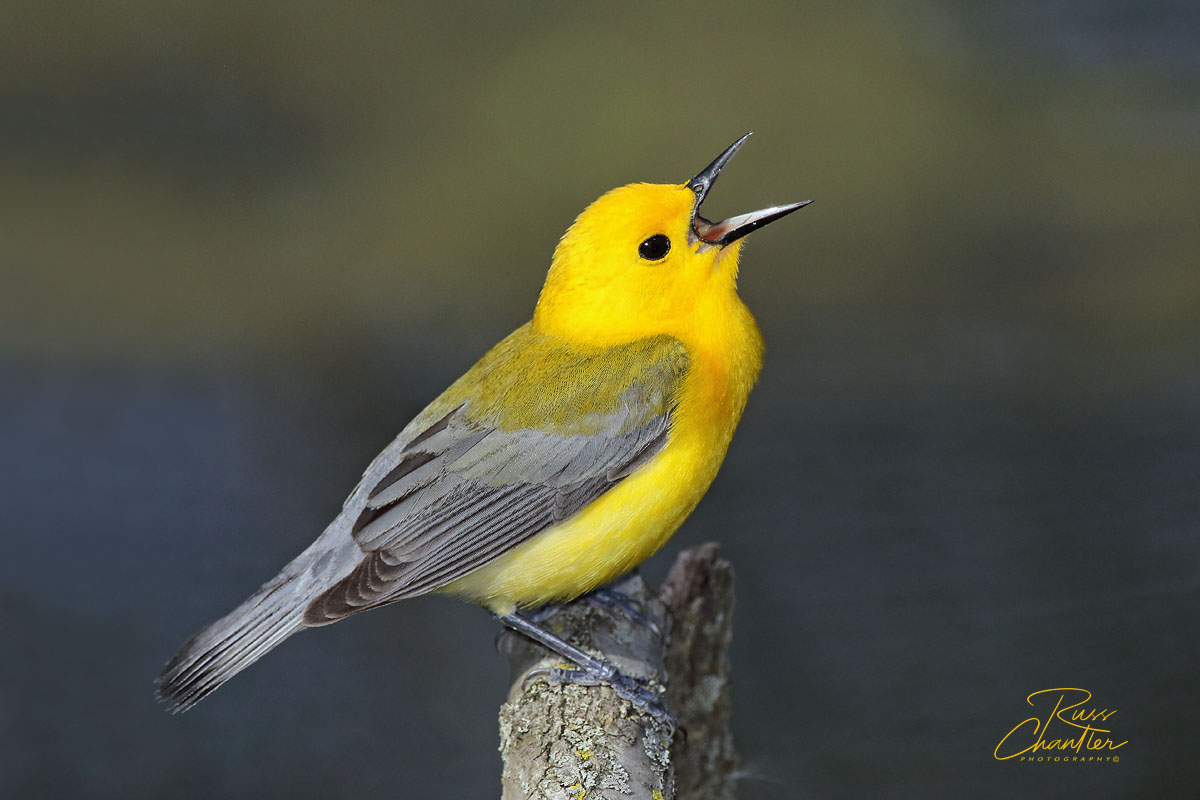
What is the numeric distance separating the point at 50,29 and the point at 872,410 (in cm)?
569

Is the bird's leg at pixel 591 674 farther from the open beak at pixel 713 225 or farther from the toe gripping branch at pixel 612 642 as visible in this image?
the open beak at pixel 713 225

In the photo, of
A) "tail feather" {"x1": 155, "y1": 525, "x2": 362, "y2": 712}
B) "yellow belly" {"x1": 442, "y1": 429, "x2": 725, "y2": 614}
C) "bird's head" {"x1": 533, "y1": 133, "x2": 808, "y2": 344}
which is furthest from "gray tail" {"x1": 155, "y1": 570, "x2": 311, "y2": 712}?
"bird's head" {"x1": 533, "y1": 133, "x2": 808, "y2": 344}

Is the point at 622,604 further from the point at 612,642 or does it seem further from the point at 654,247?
the point at 654,247

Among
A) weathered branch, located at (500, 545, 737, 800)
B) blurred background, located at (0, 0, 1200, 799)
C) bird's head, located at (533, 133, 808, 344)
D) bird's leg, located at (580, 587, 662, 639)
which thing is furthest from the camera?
blurred background, located at (0, 0, 1200, 799)

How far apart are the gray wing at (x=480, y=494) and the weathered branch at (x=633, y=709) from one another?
0.44 metres

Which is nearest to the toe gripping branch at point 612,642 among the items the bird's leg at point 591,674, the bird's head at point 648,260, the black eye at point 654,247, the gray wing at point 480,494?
the bird's leg at point 591,674

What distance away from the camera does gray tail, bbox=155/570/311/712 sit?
343 cm

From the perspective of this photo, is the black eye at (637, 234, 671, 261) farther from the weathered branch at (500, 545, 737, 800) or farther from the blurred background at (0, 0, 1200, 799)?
the blurred background at (0, 0, 1200, 799)

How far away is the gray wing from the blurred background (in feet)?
5.93

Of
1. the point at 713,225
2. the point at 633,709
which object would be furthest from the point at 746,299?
the point at 633,709

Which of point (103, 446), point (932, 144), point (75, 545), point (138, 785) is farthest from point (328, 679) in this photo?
point (932, 144)

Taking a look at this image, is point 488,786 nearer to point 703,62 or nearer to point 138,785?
point 138,785

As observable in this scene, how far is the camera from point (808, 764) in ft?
16.7

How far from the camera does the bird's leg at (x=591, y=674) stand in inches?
136
